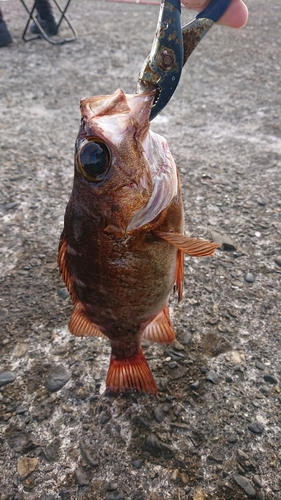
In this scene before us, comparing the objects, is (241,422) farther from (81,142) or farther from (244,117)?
(244,117)

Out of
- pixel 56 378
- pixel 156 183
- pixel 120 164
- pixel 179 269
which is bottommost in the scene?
pixel 56 378

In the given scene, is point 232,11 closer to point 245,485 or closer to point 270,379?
point 270,379

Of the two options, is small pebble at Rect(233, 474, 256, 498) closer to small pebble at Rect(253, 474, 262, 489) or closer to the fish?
small pebble at Rect(253, 474, 262, 489)

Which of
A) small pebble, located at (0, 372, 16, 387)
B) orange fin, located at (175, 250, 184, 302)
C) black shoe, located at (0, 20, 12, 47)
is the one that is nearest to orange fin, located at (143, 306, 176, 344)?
orange fin, located at (175, 250, 184, 302)

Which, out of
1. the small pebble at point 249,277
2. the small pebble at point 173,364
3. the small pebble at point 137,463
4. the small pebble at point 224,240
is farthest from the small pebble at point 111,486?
the small pebble at point 224,240

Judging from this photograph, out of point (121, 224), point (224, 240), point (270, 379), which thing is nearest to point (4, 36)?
point (224, 240)

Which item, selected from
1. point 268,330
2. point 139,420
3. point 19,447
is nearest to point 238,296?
point 268,330
